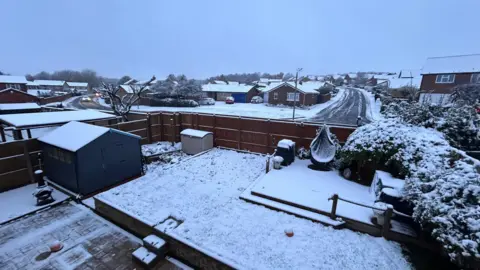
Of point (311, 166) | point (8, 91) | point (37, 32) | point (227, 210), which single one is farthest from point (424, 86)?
point (37, 32)

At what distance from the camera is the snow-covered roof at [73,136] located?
6.05 m

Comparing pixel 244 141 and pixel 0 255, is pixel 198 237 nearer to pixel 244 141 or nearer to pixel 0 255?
pixel 0 255

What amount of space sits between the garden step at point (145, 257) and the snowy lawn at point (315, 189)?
3.03 meters

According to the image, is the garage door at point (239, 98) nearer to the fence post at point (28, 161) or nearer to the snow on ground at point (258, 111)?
the snow on ground at point (258, 111)

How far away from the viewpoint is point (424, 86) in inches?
1016

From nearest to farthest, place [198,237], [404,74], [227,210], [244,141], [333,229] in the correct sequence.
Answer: [198,237] → [333,229] → [227,210] → [244,141] → [404,74]

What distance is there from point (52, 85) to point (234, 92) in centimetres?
5663

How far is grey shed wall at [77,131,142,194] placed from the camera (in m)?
6.12

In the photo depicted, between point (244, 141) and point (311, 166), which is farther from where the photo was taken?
point (244, 141)

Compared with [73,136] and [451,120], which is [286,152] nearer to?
[451,120]

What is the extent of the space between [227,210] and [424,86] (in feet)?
104

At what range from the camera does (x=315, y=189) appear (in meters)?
6.18

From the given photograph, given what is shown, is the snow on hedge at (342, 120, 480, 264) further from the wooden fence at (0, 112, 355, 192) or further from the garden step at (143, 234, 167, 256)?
the garden step at (143, 234, 167, 256)

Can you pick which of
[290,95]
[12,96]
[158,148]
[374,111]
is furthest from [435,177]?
[12,96]
